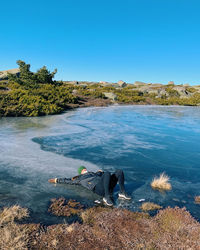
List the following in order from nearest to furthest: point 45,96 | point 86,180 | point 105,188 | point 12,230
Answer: point 12,230 → point 105,188 → point 86,180 → point 45,96

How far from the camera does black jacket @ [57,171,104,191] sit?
600 cm

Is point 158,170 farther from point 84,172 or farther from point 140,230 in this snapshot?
point 140,230

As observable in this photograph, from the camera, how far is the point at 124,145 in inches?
458

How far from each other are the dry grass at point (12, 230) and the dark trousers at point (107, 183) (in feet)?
6.64

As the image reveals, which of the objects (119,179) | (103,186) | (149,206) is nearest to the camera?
(149,206)

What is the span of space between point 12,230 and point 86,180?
2574 mm

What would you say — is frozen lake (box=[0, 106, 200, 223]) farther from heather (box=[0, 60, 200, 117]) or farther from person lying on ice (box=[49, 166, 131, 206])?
heather (box=[0, 60, 200, 117])

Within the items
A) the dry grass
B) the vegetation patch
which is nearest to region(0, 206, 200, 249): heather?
the dry grass

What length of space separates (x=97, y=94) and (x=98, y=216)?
42.7 m

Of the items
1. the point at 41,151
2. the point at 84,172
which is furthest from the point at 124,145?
the point at 84,172

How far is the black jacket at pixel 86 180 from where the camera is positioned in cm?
600

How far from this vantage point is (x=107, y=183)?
5605 mm

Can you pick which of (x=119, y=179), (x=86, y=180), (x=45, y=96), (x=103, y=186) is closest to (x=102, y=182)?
(x=103, y=186)

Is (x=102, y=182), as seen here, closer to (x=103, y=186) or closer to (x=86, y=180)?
(x=103, y=186)
